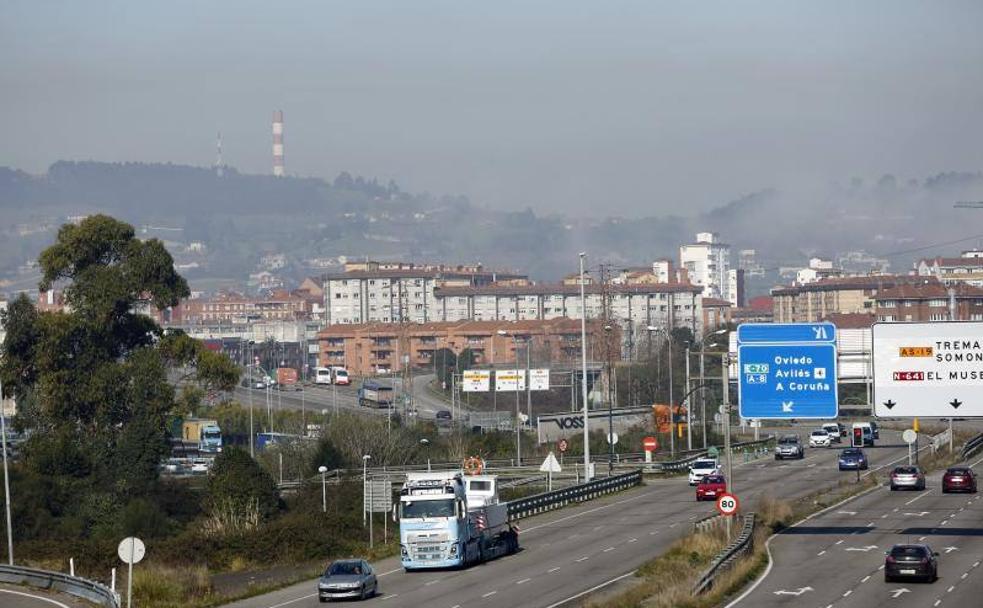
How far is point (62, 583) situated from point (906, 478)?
40114 millimetres

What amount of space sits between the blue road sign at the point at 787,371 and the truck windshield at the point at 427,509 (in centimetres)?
936

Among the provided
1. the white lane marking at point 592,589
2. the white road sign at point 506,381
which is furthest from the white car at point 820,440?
the white lane marking at point 592,589

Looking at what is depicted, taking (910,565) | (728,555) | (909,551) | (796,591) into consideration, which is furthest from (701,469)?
(796,591)

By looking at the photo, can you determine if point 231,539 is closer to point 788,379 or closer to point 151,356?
point 788,379

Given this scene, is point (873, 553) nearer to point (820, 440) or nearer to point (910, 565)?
point (910, 565)

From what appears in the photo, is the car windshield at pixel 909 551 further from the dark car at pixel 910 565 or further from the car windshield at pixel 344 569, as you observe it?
the car windshield at pixel 344 569

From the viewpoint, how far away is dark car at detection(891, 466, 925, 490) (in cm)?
7300

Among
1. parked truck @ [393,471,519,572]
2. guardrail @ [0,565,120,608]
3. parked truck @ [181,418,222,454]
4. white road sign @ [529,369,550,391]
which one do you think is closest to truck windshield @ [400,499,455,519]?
parked truck @ [393,471,519,572]

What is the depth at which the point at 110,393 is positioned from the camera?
8744 centimetres

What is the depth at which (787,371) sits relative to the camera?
161ft

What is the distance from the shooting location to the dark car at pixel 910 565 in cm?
4181

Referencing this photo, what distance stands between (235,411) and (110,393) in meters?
60.8

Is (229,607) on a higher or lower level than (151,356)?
lower

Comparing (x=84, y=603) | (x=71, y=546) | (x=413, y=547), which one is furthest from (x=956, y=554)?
(x=71, y=546)
